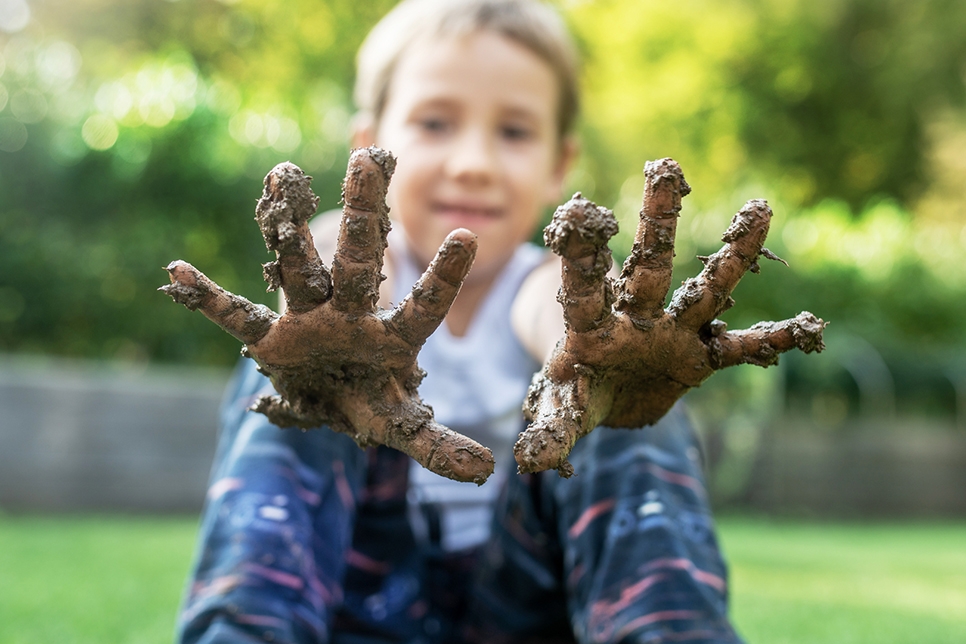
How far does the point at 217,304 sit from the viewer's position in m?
0.86

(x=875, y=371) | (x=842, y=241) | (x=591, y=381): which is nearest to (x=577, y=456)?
(x=591, y=381)

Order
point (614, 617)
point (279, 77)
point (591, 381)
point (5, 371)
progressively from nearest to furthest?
point (591, 381)
point (614, 617)
point (5, 371)
point (279, 77)

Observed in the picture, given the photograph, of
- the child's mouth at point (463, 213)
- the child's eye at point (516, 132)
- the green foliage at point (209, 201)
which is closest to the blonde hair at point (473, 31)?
the child's eye at point (516, 132)

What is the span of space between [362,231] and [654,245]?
0.99ft

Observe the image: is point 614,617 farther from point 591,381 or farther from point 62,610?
point 62,610

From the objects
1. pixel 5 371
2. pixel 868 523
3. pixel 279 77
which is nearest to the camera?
pixel 5 371

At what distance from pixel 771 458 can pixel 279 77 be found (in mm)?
9116

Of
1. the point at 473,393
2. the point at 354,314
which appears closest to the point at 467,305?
the point at 473,393

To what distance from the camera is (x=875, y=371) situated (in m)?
5.41

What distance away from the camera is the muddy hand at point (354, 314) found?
0.82 meters

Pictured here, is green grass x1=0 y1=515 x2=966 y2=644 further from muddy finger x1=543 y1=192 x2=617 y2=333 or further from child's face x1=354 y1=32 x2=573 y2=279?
muddy finger x1=543 y1=192 x2=617 y2=333

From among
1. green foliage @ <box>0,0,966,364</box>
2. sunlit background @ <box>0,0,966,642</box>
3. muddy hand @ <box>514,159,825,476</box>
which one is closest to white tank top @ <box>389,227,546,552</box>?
muddy hand @ <box>514,159,825,476</box>

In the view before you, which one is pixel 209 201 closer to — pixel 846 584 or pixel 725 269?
pixel 846 584

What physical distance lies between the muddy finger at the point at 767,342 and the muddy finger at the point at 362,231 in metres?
0.38
